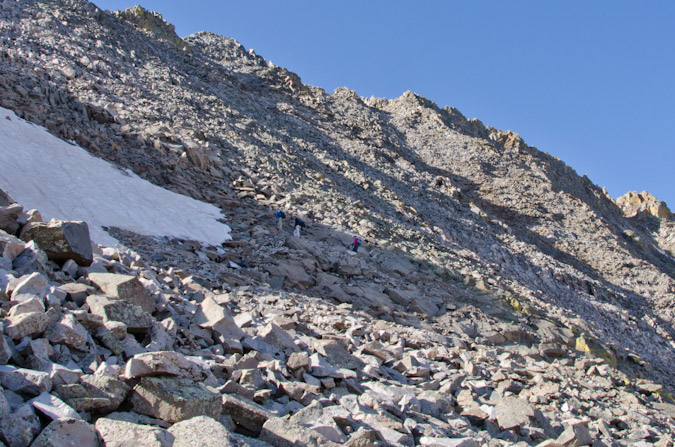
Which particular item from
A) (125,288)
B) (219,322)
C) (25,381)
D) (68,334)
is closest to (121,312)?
(125,288)

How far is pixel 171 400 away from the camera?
3.78m

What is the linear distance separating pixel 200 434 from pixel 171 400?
65cm

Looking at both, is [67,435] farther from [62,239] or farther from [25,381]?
[62,239]

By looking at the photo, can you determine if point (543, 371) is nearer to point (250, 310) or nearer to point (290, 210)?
point (250, 310)

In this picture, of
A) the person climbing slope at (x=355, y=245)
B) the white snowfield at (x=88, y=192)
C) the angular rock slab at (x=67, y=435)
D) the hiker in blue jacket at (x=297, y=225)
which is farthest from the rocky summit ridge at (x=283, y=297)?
the white snowfield at (x=88, y=192)

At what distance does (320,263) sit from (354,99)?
1579 inches


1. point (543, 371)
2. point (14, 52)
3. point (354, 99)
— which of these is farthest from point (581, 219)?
A: point (14, 52)

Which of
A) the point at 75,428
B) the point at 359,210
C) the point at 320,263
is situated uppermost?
the point at 359,210

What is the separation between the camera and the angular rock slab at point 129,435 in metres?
3.09

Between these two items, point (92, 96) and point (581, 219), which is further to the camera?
point (581, 219)

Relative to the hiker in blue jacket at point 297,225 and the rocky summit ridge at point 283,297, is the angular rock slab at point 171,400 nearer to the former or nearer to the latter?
the rocky summit ridge at point 283,297

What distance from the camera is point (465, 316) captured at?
1323 cm

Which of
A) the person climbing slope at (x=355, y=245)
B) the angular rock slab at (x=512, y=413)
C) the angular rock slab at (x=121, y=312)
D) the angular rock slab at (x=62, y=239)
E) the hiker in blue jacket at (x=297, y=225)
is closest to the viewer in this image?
the angular rock slab at (x=121, y=312)

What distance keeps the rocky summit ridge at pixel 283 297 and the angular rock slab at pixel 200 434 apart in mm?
16
